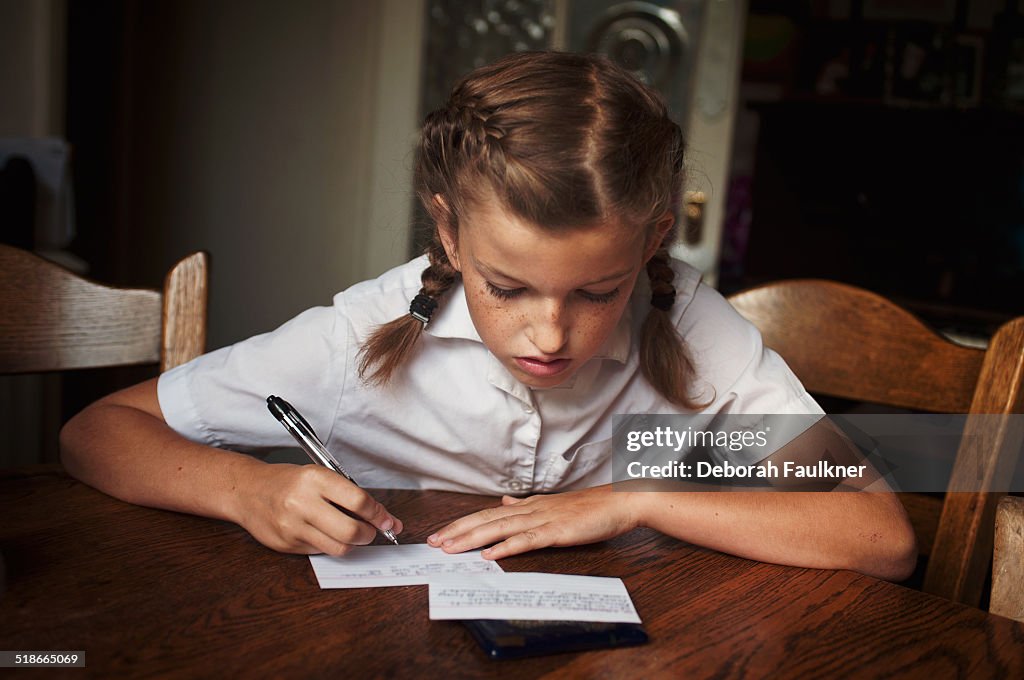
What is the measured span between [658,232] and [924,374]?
1.63 feet

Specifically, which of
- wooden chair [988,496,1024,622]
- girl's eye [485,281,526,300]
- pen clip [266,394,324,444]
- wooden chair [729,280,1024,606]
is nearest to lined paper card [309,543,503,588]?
pen clip [266,394,324,444]

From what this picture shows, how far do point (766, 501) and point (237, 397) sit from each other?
630mm

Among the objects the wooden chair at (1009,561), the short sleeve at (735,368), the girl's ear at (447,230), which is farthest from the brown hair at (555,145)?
the wooden chair at (1009,561)

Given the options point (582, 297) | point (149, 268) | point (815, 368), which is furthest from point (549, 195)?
point (149, 268)

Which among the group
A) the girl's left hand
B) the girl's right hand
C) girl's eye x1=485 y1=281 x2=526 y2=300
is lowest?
the girl's left hand

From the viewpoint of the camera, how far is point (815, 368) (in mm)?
1405

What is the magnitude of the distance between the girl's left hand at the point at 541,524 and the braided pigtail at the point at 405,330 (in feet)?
0.80

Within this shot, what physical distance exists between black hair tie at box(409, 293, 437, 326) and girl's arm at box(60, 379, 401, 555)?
0.26 metres

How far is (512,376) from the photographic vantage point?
119 cm

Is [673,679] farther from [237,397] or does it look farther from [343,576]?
[237,397]

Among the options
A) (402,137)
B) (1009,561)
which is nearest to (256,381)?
(1009,561)

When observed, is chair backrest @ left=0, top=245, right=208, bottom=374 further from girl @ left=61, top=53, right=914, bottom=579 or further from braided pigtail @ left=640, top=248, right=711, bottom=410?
braided pigtail @ left=640, top=248, right=711, bottom=410

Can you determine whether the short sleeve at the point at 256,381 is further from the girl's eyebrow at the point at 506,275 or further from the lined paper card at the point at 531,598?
the lined paper card at the point at 531,598

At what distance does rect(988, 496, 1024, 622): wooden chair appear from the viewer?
91cm
